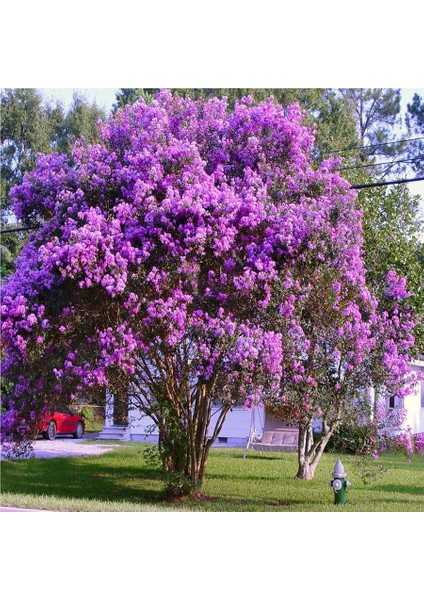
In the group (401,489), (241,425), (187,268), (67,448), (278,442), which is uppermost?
(187,268)

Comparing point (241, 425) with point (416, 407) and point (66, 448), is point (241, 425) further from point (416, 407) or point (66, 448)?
point (416, 407)

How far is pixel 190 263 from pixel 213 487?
5388 mm

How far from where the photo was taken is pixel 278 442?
59.8 feet

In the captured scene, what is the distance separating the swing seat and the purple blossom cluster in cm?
701

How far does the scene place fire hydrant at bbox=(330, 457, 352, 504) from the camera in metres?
11.2

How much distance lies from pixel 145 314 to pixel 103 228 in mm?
1145

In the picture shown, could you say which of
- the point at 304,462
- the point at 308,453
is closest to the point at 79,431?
the point at 308,453

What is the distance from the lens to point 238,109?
10.5 meters

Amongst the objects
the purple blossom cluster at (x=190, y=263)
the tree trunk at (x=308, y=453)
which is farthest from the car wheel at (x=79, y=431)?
the purple blossom cluster at (x=190, y=263)

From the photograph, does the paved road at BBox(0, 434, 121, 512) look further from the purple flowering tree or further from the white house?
the purple flowering tree

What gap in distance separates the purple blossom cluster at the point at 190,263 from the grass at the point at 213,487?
1762 mm

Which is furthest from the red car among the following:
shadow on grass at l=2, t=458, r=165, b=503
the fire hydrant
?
the fire hydrant

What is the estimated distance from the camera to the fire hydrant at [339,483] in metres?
11.2

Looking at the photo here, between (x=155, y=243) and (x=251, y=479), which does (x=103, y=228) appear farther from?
(x=251, y=479)
